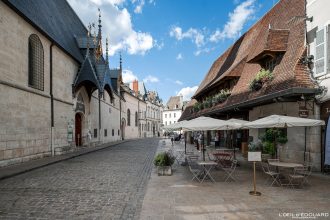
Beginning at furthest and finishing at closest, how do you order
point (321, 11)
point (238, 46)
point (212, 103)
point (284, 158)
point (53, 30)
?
1. point (238, 46)
2. point (212, 103)
3. point (53, 30)
4. point (284, 158)
5. point (321, 11)

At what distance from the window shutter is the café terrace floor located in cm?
389

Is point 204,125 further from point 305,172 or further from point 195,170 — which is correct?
point 305,172

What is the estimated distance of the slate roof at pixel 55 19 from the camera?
13.5 m

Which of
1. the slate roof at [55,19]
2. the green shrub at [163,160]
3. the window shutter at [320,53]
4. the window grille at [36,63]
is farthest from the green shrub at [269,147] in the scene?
the slate roof at [55,19]

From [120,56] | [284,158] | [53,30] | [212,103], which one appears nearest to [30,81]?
[53,30]

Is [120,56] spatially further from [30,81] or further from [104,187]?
[104,187]

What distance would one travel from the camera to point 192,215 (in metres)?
5.28

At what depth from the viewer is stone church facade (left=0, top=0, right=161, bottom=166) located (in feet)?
38.3

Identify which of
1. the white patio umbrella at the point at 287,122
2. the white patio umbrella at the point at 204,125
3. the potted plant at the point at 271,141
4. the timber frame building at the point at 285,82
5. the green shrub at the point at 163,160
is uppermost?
the timber frame building at the point at 285,82

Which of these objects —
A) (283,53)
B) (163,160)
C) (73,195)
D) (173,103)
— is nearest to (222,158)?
(163,160)

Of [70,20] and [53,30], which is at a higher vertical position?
[70,20]

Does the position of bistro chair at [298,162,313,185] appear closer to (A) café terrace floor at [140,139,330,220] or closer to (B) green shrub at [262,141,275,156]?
(A) café terrace floor at [140,139,330,220]

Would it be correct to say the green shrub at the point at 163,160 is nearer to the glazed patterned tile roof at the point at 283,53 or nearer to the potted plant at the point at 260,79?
the glazed patterned tile roof at the point at 283,53

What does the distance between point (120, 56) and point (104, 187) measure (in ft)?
96.3
